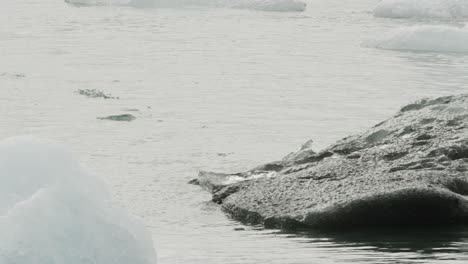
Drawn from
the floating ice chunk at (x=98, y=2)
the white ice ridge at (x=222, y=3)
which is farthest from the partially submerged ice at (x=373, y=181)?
the floating ice chunk at (x=98, y=2)

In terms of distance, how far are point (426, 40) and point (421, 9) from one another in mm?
9311

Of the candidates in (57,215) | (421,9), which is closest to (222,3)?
(421,9)

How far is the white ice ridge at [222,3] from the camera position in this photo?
110ft

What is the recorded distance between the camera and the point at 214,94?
16312mm

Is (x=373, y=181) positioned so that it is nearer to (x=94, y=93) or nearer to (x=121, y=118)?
(x=121, y=118)

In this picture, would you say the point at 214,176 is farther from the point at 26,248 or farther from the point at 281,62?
the point at 281,62

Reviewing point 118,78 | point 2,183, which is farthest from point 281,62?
point 2,183

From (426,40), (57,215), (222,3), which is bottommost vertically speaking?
(57,215)

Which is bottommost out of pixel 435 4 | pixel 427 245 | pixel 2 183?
pixel 427 245

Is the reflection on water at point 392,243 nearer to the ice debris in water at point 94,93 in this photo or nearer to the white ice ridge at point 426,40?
the ice debris in water at point 94,93

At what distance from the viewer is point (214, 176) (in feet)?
32.3

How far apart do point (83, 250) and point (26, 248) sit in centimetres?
29

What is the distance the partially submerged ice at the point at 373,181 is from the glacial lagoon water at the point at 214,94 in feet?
0.65

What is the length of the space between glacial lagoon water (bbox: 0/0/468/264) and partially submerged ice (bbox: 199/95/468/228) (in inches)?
7.8
